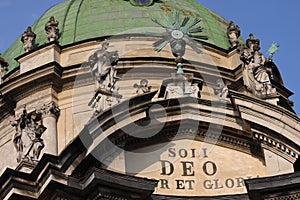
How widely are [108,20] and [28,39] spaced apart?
214cm

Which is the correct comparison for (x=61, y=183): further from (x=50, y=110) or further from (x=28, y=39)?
(x=28, y=39)

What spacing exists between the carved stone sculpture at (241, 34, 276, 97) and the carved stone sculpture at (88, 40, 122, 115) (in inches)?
103

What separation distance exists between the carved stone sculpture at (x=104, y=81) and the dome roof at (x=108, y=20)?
4.48 meters

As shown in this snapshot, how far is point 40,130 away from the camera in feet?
60.9

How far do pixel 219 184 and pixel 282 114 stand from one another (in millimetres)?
1746

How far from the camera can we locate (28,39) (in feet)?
83.0

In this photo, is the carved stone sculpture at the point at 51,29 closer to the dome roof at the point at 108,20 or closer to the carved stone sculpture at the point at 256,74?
the dome roof at the point at 108,20

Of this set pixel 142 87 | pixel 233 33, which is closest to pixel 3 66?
pixel 142 87

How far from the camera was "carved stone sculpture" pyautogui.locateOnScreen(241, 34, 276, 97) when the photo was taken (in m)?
19.5

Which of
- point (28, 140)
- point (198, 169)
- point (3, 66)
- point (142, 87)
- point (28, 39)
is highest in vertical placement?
point (28, 39)

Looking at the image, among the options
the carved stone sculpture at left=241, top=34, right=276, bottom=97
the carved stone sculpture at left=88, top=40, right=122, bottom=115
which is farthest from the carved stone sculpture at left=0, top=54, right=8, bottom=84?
the carved stone sculpture at left=241, top=34, right=276, bottom=97

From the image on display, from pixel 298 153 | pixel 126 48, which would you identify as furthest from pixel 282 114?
pixel 126 48

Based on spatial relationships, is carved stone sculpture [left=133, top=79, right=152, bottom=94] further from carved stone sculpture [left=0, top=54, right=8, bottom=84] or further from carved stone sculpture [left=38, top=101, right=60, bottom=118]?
carved stone sculpture [left=0, top=54, right=8, bottom=84]

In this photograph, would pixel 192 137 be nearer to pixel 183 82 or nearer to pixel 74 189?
pixel 183 82
